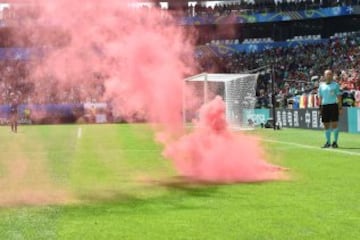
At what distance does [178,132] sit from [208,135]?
1.34m

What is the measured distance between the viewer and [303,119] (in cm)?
3409

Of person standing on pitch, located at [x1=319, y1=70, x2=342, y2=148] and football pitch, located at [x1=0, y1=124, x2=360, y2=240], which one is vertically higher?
person standing on pitch, located at [x1=319, y1=70, x2=342, y2=148]

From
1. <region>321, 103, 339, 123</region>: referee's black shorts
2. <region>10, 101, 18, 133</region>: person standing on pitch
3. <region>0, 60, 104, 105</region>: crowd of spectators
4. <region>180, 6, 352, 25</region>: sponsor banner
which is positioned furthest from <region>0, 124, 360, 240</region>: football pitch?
<region>180, 6, 352, 25</region>: sponsor banner

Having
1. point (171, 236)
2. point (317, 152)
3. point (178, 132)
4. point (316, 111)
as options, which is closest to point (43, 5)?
point (178, 132)

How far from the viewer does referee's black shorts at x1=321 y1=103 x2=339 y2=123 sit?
1759 centimetres

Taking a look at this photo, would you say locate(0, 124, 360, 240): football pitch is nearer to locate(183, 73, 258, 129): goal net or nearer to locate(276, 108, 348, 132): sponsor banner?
locate(276, 108, 348, 132): sponsor banner

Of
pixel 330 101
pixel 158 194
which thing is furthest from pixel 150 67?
pixel 330 101

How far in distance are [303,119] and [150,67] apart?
2332cm

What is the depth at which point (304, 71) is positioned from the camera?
52469 mm

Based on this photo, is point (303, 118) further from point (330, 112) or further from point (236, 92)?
point (330, 112)

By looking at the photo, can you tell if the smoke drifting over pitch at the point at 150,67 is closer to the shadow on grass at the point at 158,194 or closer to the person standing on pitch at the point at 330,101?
the shadow on grass at the point at 158,194

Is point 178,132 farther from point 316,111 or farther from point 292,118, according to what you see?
point 292,118

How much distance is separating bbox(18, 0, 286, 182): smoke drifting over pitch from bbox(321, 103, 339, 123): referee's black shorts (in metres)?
5.91

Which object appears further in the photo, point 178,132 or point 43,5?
point 178,132
